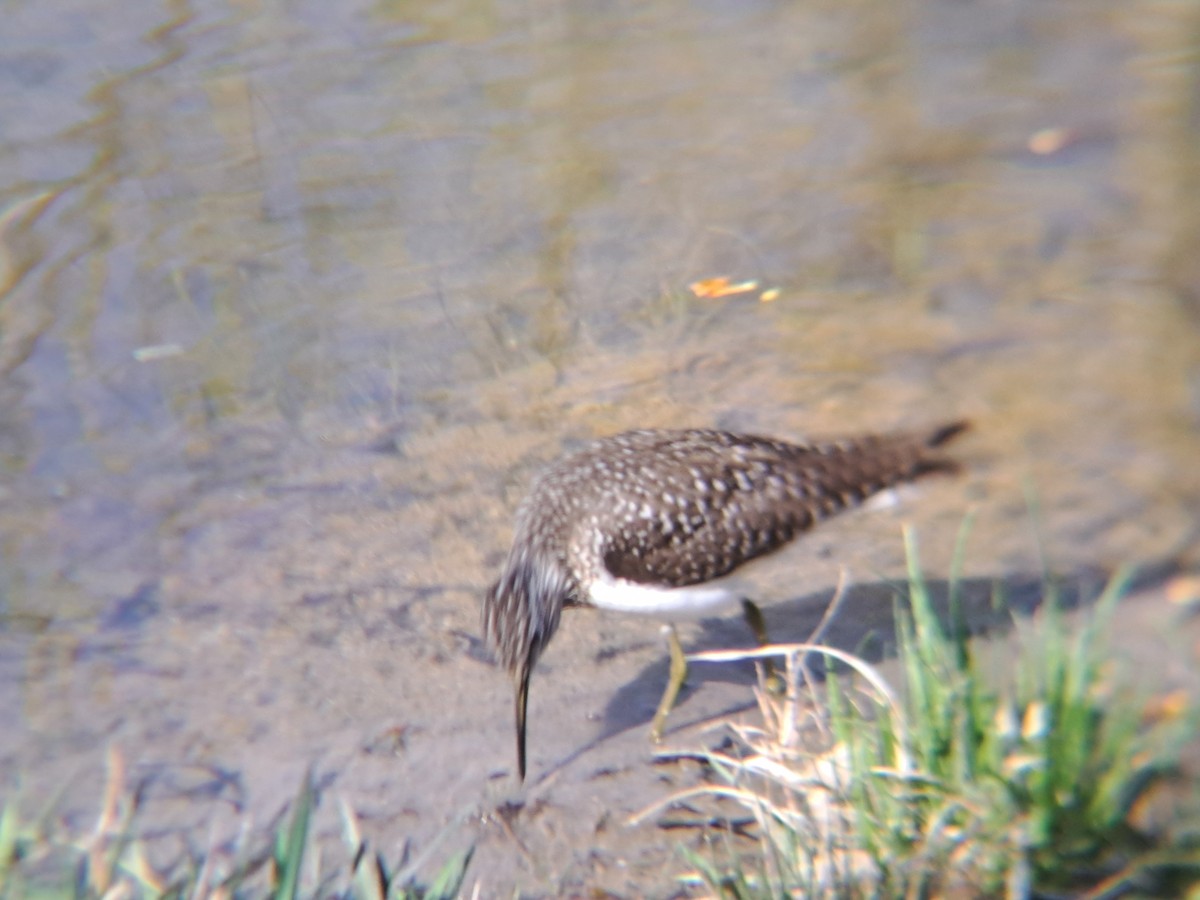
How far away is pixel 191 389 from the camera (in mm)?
6836

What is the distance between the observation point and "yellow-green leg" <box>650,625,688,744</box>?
180 inches

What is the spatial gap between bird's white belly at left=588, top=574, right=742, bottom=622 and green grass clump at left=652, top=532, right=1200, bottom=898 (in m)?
1.08

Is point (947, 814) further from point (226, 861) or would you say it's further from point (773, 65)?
point (773, 65)

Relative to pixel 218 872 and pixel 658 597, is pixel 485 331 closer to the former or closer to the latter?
pixel 658 597

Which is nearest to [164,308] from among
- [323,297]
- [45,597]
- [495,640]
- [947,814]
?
[323,297]

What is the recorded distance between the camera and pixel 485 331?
284 inches

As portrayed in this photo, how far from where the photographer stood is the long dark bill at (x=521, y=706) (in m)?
4.22

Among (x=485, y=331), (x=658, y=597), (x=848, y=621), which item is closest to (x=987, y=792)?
(x=658, y=597)

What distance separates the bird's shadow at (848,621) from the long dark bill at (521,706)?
1.42ft

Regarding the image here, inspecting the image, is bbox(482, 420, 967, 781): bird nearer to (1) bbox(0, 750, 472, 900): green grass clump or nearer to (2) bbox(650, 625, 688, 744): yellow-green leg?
(2) bbox(650, 625, 688, 744): yellow-green leg

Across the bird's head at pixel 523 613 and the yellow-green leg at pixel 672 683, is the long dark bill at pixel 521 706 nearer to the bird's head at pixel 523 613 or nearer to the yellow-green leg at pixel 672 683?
the bird's head at pixel 523 613

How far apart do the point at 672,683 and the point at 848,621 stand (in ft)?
2.73

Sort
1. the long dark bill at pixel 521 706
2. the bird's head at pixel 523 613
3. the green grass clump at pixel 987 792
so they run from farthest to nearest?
1. the bird's head at pixel 523 613
2. the long dark bill at pixel 521 706
3. the green grass clump at pixel 987 792

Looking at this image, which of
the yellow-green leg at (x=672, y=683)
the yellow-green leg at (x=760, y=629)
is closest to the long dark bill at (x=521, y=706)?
the yellow-green leg at (x=672, y=683)
